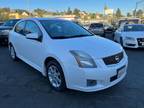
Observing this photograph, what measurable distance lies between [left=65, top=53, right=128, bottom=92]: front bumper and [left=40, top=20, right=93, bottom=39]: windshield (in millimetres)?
1251

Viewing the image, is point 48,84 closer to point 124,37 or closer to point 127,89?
point 127,89

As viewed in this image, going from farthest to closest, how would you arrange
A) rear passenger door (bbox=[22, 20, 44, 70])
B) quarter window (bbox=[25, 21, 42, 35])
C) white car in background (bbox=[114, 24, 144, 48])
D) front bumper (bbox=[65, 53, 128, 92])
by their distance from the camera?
white car in background (bbox=[114, 24, 144, 48]) < quarter window (bbox=[25, 21, 42, 35]) < rear passenger door (bbox=[22, 20, 44, 70]) < front bumper (bbox=[65, 53, 128, 92])

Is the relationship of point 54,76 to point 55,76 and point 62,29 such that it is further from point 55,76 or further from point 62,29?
point 62,29

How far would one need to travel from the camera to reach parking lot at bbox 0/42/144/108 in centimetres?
450

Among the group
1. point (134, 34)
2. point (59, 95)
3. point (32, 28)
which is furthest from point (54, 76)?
point (134, 34)

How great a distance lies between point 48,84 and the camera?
18.6 feet

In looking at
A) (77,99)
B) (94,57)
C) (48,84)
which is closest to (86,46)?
(94,57)

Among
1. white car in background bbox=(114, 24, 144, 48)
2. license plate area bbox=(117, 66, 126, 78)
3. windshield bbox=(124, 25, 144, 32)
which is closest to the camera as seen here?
license plate area bbox=(117, 66, 126, 78)

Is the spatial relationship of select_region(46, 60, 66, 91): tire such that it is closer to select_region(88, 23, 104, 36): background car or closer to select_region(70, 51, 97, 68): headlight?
select_region(70, 51, 97, 68): headlight

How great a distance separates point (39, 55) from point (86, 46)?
4.38ft

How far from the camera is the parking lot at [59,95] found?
4500mm

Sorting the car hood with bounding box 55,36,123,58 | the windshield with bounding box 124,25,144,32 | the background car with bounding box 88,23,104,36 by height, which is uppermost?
the car hood with bounding box 55,36,123,58

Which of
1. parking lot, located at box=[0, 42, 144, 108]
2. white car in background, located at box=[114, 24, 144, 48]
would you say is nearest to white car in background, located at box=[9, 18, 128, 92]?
parking lot, located at box=[0, 42, 144, 108]

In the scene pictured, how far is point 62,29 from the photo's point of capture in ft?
19.7
